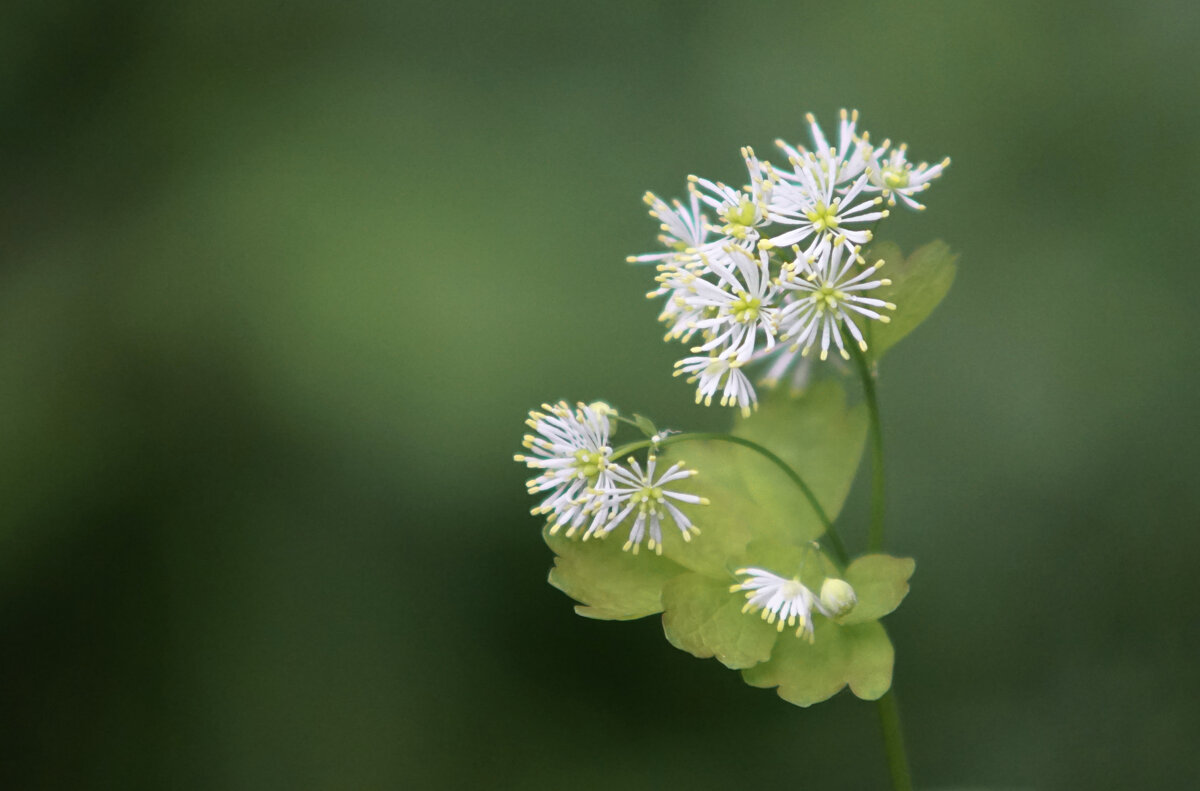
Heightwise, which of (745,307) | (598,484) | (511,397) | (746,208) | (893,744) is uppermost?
(511,397)

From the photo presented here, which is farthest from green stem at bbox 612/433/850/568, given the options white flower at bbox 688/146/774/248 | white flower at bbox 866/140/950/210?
white flower at bbox 866/140/950/210

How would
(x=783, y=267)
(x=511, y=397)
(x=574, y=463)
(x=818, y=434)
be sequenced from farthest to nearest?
(x=511, y=397) → (x=818, y=434) → (x=574, y=463) → (x=783, y=267)

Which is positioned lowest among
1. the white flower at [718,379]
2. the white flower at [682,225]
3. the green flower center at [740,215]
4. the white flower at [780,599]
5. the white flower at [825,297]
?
the white flower at [780,599]

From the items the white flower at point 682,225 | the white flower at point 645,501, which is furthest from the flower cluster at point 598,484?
the white flower at point 682,225

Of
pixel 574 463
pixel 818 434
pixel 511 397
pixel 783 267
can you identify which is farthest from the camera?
pixel 511 397

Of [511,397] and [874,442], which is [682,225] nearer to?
[874,442]

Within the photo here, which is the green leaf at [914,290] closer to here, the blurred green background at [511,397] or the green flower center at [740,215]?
the green flower center at [740,215]

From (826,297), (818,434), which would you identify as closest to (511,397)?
(818,434)

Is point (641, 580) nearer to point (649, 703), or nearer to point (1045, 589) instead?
point (649, 703)

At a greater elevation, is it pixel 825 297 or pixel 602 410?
pixel 825 297
